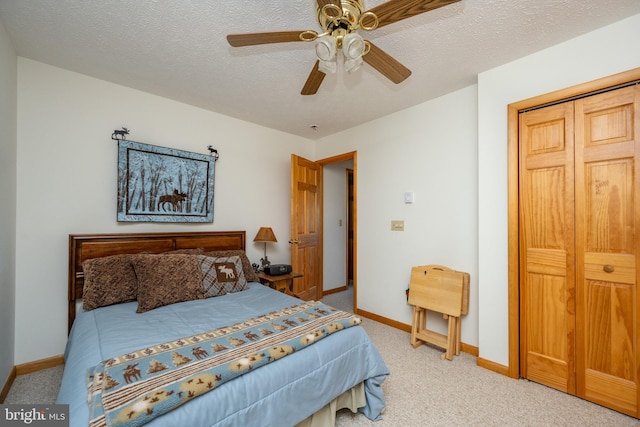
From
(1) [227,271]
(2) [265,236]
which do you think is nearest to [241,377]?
(1) [227,271]

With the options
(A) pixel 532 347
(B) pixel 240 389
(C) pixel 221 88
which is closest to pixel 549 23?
(A) pixel 532 347

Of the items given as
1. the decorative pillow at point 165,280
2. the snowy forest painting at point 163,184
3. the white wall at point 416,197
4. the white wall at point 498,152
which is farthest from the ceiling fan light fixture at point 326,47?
the snowy forest painting at point 163,184

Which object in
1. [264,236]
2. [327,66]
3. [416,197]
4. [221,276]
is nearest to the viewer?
[327,66]

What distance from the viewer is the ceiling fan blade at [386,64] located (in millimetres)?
1521

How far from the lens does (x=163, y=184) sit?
2.74m

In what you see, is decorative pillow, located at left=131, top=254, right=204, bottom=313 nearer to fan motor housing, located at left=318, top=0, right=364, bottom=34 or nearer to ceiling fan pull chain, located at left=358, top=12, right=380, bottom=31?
fan motor housing, located at left=318, top=0, right=364, bottom=34

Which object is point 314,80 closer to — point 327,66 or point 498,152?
point 327,66

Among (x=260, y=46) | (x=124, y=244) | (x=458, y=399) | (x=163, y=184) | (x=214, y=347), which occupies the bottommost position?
(x=458, y=399)

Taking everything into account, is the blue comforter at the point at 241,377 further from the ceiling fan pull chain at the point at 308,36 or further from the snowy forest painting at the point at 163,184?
the ceiling fan pull chain at the point at 308,36

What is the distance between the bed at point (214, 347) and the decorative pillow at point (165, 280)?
1cm

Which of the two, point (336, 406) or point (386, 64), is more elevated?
point (386, 64)

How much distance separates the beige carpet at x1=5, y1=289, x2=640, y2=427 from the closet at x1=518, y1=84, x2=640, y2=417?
0.51ft

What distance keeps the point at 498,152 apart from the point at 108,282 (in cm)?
339

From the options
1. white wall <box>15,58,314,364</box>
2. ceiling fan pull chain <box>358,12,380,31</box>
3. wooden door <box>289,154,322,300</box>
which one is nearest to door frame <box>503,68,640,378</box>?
ceiling fan pull chain <box>358,12,380,31</box>
